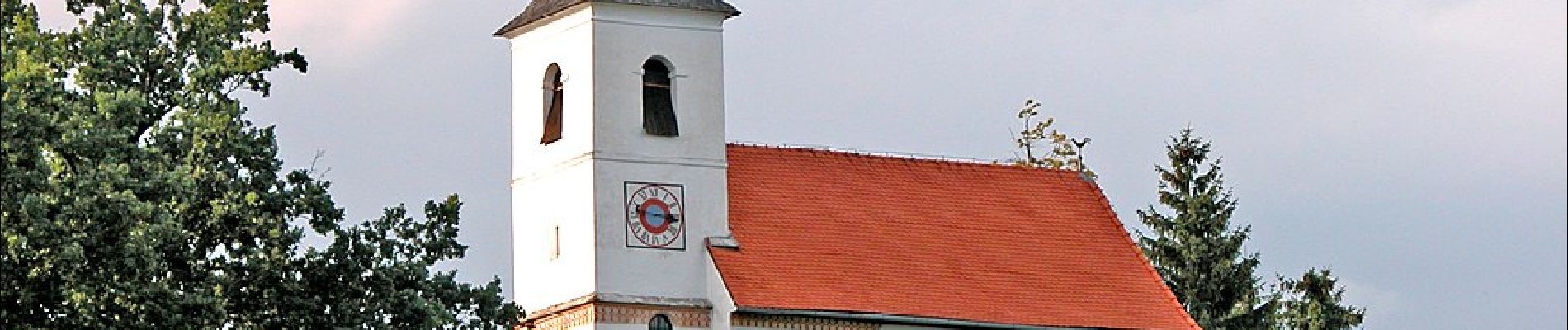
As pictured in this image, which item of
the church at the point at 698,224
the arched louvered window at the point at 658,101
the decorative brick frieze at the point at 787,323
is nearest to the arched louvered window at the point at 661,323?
the church at the point at 698,224

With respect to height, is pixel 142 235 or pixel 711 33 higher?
pixel 711 33

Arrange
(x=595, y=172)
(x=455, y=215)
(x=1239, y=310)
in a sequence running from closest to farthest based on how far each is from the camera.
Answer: (x=455, y=215), (x=595, y=172), (x=1239, y=310)

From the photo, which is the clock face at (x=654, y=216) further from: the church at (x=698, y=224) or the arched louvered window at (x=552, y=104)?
the arched louvered window at (x=552, y=104)

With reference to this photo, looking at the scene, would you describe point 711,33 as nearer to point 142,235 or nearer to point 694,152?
point 694,152

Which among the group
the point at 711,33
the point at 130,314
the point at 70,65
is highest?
the point at 711,33

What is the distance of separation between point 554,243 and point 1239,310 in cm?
1400

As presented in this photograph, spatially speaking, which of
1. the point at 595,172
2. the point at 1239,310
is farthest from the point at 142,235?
the point at 1239,310

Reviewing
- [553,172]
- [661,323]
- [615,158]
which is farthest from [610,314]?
[553,172]

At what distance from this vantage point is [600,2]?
179 feet

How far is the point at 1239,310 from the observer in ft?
208

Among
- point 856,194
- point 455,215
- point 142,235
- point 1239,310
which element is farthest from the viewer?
point 1239,310

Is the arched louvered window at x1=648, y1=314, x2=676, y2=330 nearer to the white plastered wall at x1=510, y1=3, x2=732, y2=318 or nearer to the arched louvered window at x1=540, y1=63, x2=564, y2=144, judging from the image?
the white plastered wall at x1=510, y1=3, x2=732, y2=318

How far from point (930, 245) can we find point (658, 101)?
5075 mm

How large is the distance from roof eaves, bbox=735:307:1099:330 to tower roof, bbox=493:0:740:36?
4797mm
